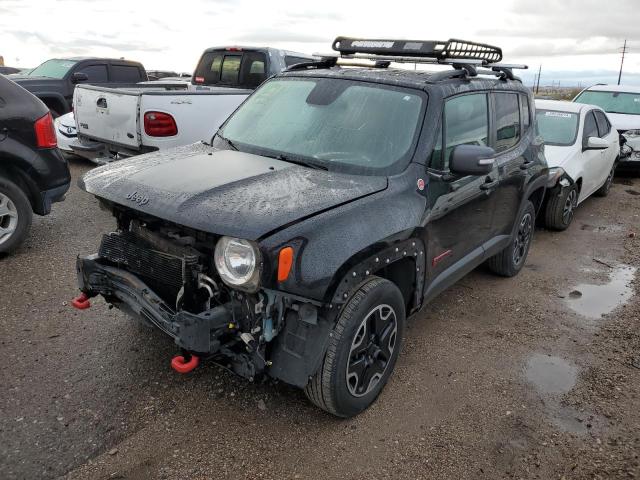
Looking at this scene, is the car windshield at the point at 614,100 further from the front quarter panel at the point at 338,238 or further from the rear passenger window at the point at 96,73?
the rear passenger window at the point at 96,73

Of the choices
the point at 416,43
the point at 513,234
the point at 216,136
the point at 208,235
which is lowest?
the point at 513,234

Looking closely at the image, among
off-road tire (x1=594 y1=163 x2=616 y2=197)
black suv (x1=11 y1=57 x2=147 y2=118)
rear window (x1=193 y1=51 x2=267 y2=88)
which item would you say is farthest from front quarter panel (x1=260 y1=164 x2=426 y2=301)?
black suv (x1=11 y1=57 x2=147 y2=118)

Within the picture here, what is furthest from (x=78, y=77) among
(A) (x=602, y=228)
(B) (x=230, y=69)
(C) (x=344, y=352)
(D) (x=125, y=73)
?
(C) (x=344, y=352)

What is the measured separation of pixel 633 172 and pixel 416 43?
29.0ft

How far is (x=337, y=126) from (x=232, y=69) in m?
6.40

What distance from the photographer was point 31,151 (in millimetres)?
5227

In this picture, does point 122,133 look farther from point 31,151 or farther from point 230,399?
point 230,399

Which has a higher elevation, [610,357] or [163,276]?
[163,276]

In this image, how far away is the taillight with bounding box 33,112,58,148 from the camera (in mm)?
5227

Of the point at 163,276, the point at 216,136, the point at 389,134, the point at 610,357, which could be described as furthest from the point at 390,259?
the point at 610,357

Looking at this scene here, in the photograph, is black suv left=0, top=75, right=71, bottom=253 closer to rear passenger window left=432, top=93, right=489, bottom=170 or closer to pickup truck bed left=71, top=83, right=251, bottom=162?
pickup truck bed left=71, top=83, right=251, bottom=162

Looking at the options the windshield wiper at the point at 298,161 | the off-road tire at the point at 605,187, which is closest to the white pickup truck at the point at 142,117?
the windshield wiper at the point at 298,161

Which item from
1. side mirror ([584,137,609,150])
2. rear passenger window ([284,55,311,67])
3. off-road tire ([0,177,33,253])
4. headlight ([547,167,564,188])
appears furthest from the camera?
rear passenger window ([284,55,311,67])

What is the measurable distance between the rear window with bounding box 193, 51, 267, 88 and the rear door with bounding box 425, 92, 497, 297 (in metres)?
5.54
